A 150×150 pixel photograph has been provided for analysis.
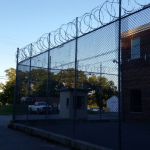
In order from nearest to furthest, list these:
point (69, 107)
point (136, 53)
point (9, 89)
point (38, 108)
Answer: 1. point (136, 53)
2. point (69, 107)
3. point (38, 108)
4. point (9, 89)

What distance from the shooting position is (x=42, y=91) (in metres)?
12.3

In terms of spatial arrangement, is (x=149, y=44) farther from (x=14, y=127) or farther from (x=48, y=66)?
(x=14, y=127)

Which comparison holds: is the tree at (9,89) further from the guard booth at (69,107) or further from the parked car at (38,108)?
the guard booth at (69,107)

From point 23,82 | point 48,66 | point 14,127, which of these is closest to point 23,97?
point 23,82

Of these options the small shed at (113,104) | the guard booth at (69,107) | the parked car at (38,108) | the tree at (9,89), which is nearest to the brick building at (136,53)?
the small shed at (113,104)

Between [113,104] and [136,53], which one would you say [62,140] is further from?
[136,53]

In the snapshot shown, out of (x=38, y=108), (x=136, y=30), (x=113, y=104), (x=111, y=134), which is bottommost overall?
(x=111, y=134)

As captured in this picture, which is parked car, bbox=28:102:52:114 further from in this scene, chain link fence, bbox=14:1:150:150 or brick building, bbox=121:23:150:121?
brick building, bbox=121:23:150:121

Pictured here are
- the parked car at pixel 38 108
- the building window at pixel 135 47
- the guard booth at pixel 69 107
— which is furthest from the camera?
the guard booth at pixel 69 107

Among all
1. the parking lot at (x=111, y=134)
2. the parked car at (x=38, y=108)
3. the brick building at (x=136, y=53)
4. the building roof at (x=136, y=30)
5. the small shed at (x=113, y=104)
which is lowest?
the parking lot at (x=111, y=134)

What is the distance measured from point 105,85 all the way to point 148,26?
8.00 ft

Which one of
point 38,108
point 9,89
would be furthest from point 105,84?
point 9,89

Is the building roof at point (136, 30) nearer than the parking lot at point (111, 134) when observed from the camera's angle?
Yes

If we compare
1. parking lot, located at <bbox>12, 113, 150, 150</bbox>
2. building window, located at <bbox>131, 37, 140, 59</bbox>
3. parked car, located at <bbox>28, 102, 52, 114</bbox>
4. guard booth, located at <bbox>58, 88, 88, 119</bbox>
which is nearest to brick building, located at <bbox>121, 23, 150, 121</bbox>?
building window, located at <bbox>131, 37, 140, 59</bbox>
